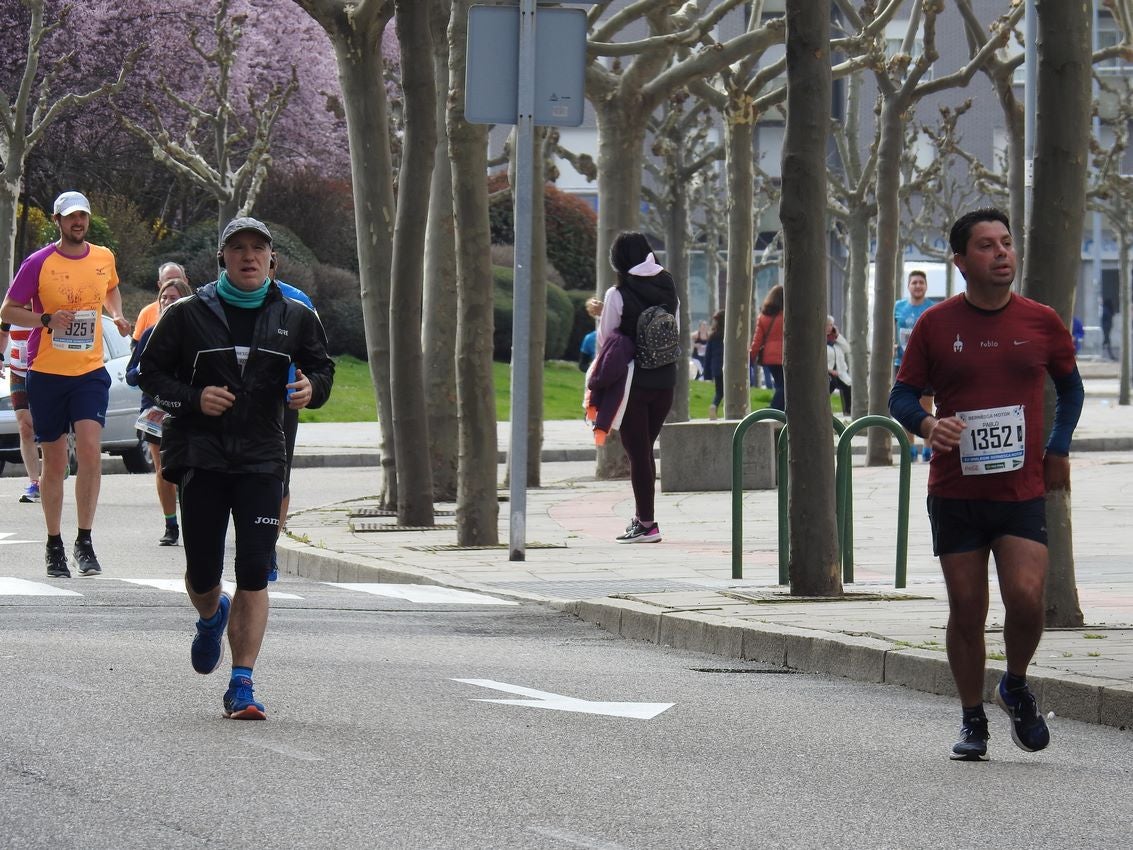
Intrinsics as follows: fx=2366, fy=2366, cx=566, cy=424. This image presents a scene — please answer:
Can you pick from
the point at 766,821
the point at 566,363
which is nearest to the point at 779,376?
the point at 766,821

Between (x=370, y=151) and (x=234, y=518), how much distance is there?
932 cm

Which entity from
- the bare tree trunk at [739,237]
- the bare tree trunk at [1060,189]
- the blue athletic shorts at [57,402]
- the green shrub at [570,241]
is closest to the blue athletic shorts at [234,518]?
the bare tree trunk at [1060,189]

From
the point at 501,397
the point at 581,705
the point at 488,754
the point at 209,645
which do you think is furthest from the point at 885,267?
the point at 488,754

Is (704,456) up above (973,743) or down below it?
above

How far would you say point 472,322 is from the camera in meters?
14.6

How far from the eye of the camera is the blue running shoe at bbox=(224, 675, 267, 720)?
773 centimetres

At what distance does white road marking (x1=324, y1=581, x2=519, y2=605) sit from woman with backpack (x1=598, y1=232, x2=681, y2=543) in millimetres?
2669

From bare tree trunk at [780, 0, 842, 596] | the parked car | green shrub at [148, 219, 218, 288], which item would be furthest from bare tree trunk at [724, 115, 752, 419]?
green shrub at [148, 219, 218, 288]

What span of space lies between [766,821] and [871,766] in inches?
40.8

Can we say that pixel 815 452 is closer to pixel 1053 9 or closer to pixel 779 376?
pixel 1053 9

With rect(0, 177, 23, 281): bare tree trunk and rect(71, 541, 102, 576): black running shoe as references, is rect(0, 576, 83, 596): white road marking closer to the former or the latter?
rect(71, 541, 102, 576): black running shoe

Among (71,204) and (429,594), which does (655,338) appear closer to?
(429,594)

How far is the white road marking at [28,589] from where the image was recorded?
11.8 metres

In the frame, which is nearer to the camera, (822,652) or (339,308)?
(822,652)
